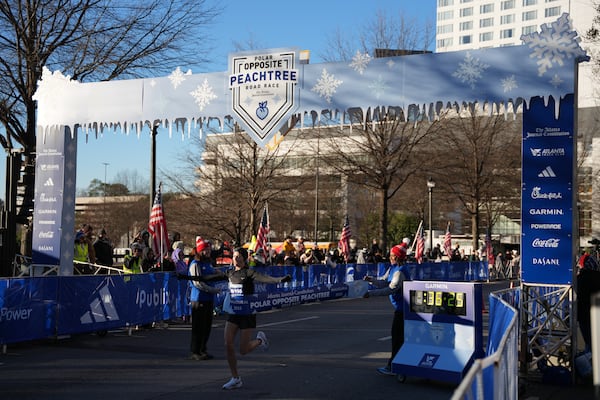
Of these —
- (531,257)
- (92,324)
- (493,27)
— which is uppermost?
(493,27)

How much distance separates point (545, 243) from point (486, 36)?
128609 millimetres

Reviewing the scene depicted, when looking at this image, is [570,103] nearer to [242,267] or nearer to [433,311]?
[433,311]

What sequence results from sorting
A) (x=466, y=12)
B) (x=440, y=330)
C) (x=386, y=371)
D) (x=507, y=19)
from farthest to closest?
(x=466, y=12), (x=507, y=19), (x=386, y=371), (x=440, y=330)

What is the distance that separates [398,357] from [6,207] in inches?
418

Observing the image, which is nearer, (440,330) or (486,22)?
(440,330)

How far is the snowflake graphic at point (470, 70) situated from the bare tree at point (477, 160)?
2961 cm

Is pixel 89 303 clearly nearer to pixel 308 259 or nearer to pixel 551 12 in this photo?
pixel 308 259

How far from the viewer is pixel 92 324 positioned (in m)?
14.6

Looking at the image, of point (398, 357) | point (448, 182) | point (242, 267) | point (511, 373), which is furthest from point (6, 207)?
point (448, 182)

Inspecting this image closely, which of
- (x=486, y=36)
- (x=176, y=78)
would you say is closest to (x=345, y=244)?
(x=176, y=78)

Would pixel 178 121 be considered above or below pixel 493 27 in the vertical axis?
below

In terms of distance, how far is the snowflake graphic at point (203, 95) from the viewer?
13562mm

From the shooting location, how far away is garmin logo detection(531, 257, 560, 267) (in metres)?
10.7

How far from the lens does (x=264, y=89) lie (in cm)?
1313
